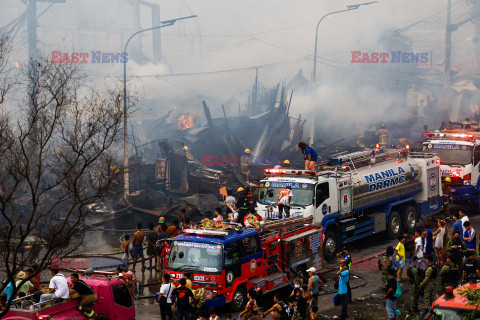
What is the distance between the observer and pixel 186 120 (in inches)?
1812

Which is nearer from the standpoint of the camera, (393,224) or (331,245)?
(331,245)

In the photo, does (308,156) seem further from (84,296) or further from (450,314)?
(450,314)

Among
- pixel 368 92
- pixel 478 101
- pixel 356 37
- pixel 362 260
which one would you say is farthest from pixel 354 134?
pixel 362 260

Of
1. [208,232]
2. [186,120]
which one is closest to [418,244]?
[208,232]

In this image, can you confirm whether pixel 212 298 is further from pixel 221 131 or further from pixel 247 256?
pixel 221 131

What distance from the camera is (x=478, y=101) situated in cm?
6078

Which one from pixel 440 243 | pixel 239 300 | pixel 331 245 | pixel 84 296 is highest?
pixel 84 296

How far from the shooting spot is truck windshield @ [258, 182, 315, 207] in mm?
16766

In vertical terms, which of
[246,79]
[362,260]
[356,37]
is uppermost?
[356,37]

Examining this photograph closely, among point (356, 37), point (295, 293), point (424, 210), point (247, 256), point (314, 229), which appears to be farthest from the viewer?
point (356, 37)

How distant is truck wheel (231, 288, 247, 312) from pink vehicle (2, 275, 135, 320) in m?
2.21

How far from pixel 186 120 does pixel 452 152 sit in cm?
2580

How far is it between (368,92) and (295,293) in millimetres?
40478

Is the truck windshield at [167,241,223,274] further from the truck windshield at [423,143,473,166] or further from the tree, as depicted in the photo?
the truck windshield at [423,143,473,166]
